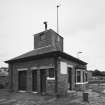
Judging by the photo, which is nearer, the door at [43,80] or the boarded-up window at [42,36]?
the door at [43,80]

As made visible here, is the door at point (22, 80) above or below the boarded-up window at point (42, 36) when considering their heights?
below

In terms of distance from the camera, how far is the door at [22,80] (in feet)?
54.5

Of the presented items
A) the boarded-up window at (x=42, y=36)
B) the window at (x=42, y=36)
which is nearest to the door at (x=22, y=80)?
the boarded-up window at (x=42, y=36)

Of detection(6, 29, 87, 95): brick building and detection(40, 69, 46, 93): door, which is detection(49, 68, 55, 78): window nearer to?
detection(6, 29, 87, 95): brick building

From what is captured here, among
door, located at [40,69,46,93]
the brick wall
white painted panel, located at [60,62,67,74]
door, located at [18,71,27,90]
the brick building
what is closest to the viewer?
the brick building

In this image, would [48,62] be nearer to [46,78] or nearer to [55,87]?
[46,78]

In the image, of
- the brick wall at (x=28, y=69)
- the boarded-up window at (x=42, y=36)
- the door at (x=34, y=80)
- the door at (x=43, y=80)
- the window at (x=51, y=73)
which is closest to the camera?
the window at (x=51, y=73)

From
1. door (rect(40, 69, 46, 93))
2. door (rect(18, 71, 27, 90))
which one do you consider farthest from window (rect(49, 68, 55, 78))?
door (rect(18, 71, 27, 90))

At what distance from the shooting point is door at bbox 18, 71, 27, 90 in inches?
655

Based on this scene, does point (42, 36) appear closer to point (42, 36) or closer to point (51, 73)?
point (42, 36)

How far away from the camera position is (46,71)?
46.7ft

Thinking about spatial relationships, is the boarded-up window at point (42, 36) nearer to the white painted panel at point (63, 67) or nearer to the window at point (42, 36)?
the window at point (42, 36)

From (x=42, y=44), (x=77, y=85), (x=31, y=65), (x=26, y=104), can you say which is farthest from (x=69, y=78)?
(x=26, y=104)

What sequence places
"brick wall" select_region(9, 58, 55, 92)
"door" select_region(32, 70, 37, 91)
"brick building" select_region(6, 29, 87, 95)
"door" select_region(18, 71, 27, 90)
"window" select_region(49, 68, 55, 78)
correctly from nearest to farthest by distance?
"brick building" select_region(6, 29, 87, 95)
"window" select_region(49, 68, 55, 78)
"brick wall" select_region(9, 58, 55, 92)
"door" select_region(32, 70, 37, 91)
"door" select_region(18, 71, 27, 90)
